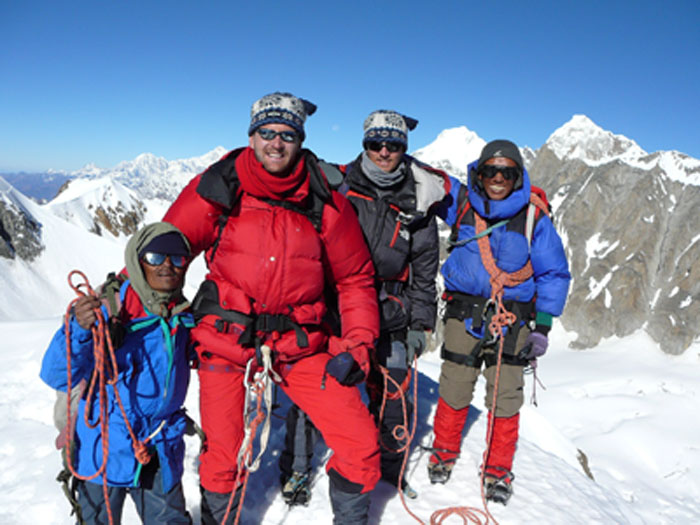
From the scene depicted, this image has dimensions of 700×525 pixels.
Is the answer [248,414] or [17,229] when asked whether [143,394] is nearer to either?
[248,414]

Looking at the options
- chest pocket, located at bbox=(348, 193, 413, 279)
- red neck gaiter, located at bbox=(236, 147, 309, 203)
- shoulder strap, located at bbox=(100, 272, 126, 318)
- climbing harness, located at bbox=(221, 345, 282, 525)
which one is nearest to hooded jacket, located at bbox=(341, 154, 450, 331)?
chest pocket, located at bbox=(348, 193, 413, 279)

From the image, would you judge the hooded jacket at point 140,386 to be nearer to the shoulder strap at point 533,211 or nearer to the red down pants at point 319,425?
the red down pants at point 319,425

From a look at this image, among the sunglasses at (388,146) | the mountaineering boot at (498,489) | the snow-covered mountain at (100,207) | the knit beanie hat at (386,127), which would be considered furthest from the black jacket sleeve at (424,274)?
the snow-covered mountain at (100,207)

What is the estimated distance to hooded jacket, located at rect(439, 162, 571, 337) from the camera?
4.17 m

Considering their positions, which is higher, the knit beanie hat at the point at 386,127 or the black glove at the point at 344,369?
the knit beanie hat at the point at 386,127

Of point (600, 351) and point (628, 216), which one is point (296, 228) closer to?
point (600, 351)

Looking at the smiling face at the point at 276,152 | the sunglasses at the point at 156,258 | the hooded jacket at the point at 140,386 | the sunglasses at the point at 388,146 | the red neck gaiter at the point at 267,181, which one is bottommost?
the hooded jacket at the point at 140,386

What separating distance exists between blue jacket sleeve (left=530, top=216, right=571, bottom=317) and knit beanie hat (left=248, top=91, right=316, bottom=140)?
2.66 meters

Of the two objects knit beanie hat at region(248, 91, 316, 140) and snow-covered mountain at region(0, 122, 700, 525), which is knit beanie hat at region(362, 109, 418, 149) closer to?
knit beanie hat at region(248, 91, 316, 140)

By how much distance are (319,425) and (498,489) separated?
2.40m

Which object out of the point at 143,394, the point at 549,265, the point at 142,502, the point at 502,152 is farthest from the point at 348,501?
the point at 502,152

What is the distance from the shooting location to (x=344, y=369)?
3314mm

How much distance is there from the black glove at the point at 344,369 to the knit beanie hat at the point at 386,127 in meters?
2.14

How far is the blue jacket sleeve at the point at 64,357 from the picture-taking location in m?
2.53
